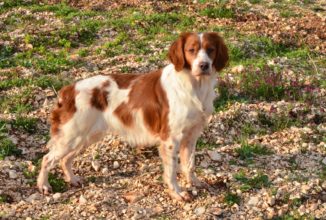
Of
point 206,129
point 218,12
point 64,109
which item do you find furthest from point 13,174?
point 218,12

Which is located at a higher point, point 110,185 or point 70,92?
point 70,92

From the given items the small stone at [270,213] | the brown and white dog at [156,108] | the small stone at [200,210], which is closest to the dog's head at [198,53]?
the brown and white dog at [156,108]

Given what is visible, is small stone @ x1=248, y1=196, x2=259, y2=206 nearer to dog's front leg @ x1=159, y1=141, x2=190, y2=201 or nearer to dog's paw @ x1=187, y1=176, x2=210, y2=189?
dog's paw @ x1=187, y1=176, x2=210, y2=189

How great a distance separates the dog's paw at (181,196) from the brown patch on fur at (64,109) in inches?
53.7

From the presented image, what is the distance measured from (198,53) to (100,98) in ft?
3.76

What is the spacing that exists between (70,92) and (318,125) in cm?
355

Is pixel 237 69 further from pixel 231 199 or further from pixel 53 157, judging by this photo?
pixel 53 157

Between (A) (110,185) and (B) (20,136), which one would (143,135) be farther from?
(B) (20,136)

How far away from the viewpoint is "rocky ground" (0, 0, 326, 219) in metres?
6.07

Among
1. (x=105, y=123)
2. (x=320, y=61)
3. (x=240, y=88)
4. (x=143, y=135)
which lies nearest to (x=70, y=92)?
(x=105, y=123)

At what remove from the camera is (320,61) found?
394 inches

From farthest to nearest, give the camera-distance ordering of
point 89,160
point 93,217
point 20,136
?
1. point 20,136
2. point 89,160
3. point 93,217

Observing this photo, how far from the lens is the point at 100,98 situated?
6.05 m

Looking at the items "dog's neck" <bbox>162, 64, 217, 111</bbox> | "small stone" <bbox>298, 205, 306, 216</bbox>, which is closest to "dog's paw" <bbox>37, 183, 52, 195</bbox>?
"dog's neck" <bbox>162, 64, 217, 111</bbox>
